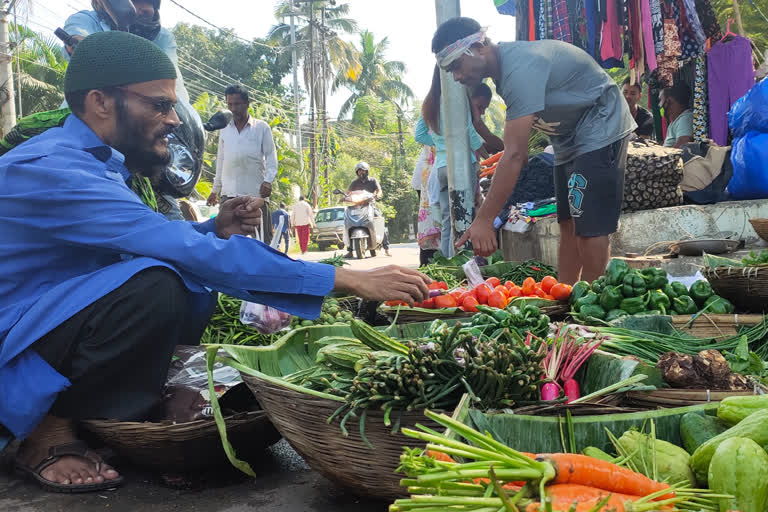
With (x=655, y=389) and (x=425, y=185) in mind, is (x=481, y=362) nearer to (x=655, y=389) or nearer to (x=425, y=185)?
(x=655, y=389)

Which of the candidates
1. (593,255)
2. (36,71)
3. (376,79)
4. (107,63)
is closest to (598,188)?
(593,255)

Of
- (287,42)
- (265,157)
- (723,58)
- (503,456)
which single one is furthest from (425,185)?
(287,42)

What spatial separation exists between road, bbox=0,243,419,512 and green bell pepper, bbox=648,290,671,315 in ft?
6.73

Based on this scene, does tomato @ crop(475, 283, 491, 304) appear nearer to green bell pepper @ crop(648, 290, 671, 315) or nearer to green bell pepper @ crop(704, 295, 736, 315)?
green bell pepper @ crop(648, 290, 671, 315)

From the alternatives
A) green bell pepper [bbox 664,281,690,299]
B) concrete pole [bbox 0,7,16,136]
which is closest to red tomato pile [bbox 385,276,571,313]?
green bell pepper [bbox 664,281,690,299]

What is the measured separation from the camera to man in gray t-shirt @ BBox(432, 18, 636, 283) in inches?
158

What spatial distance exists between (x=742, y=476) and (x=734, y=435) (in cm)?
21

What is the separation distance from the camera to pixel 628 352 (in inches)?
102

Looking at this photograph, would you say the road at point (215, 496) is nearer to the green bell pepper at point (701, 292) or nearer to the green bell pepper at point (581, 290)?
the green bell pepper at point (581, 290)

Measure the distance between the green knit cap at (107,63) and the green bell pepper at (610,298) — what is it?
8.54ft

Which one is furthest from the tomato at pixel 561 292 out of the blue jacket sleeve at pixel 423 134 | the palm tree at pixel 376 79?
the palm tree at pixel 376 79

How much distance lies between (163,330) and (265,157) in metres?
6.51

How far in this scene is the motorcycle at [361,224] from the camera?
1712 cm

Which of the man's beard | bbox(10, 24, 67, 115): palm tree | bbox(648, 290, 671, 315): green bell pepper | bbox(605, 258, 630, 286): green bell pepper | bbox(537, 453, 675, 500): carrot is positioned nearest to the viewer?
bbox(537, 453, 675, 500): carrot
